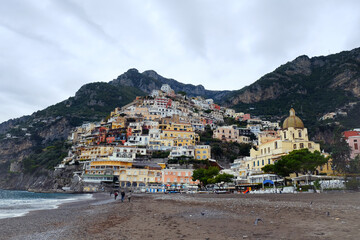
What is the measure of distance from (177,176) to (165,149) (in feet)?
63.5

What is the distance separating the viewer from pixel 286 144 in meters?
58.3

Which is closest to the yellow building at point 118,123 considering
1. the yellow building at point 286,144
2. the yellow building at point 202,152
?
the yellow building at point 202,152

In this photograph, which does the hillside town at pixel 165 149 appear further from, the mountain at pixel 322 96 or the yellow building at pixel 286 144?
the mountain at pixel 322 96

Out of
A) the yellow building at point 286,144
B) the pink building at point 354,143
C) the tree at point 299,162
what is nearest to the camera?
the tree at point 299,162

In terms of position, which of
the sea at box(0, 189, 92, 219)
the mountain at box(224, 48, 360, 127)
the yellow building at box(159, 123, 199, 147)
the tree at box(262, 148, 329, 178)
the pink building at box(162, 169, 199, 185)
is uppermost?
the mountain at box(224, 48, 360, 127)

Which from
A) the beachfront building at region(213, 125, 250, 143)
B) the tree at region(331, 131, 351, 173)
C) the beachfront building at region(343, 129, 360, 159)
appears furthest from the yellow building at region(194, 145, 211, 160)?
the tree at region(331, 131, 351, 173)

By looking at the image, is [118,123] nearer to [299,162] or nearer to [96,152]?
[96,152]

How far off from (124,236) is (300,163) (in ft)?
129

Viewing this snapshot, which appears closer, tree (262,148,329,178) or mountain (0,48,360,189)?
tree (262,148,329,178)

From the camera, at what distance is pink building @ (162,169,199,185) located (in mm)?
77438

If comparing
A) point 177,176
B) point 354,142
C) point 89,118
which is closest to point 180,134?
point 177,176

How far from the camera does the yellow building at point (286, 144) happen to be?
58.4m

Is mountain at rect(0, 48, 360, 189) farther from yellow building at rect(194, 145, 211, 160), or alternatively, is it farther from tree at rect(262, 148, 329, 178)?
tree at rect(262, 148, 329, 178)

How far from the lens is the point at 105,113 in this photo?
182 meters
